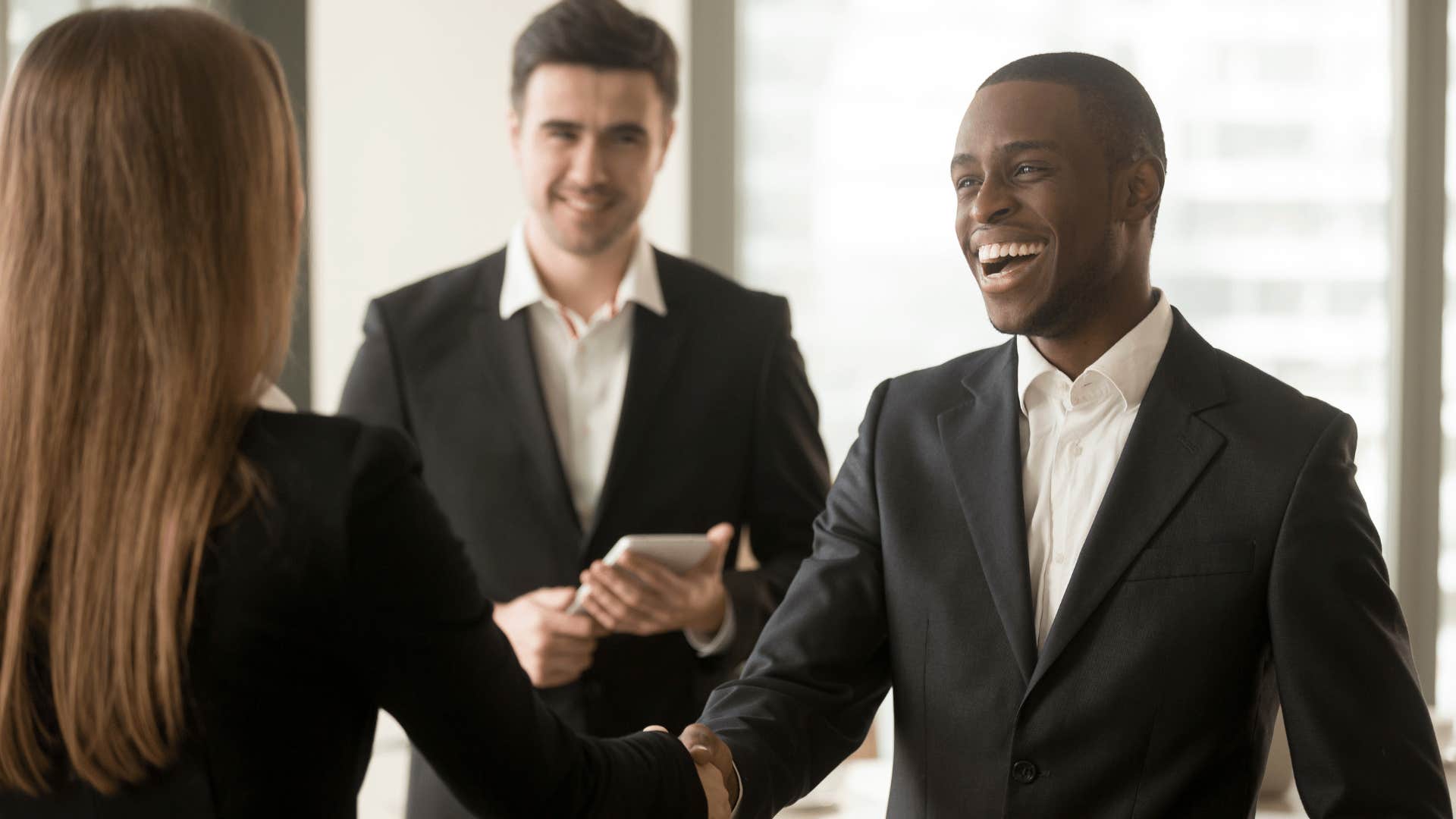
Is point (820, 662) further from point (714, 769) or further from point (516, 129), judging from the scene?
point (516, 129)

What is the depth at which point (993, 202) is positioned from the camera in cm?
170

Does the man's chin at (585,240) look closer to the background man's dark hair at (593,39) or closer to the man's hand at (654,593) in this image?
the background man's dark hair at (593,39)

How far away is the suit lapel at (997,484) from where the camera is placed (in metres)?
1.67

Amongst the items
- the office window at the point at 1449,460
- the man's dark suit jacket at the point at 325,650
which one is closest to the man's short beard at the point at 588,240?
the man's dark suit jacket at the point at 325,650

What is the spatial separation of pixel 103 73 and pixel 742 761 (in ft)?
3.70

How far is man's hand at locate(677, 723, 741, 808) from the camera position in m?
1.84

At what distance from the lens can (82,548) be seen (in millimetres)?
1155

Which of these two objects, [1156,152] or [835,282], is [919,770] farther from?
[835,282]

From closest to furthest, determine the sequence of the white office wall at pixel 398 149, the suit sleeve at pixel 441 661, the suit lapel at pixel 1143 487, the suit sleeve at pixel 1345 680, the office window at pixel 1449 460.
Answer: the suit sleeve at pixel 441 661 → the suit sleeve at pixel 1345 680 → the suit lapel at pixel 1143 487 → the white office wall at pixel 398 149 → the office window at pixel 1449 460

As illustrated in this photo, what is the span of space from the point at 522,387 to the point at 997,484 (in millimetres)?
1050

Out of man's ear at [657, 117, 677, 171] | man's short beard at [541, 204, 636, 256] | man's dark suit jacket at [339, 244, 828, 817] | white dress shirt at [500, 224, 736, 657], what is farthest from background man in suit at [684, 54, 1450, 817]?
man's ear at [657, 117, 677, 171]

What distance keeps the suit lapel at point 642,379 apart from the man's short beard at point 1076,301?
36.1 inches

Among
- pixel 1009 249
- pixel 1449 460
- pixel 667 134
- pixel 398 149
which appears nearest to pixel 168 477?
pixel 1009 249

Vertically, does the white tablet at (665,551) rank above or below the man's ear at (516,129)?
below
